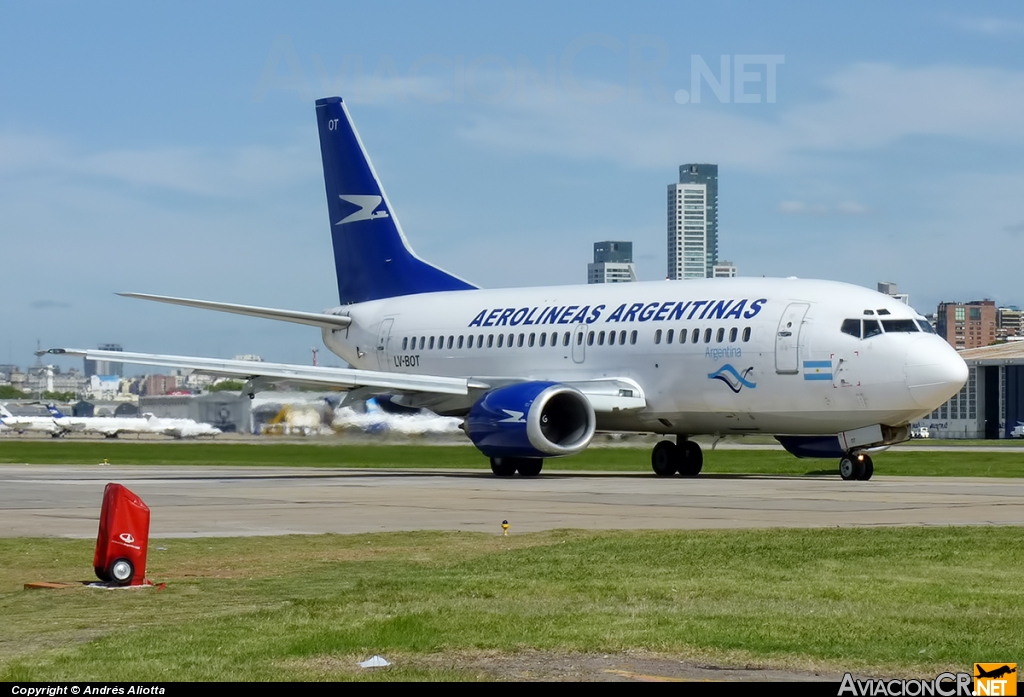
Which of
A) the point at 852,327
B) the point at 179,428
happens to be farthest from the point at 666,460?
the point at 179,428

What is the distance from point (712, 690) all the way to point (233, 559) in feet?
26.7

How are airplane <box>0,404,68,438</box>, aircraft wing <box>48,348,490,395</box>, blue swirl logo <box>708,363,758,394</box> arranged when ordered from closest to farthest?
blue swirl logo <box>708,363,758,394</box>, aircraft wing <box>48,348,490,395</box>, airplane <box>0,404,68,438</box>

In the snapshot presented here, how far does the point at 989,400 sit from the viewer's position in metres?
115

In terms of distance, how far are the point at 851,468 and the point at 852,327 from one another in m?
2.87

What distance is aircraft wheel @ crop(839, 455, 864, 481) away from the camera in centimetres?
3000

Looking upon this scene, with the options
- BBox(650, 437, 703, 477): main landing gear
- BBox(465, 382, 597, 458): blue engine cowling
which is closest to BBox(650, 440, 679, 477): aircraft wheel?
BBox(650, 437, 703, 477): main landing gear

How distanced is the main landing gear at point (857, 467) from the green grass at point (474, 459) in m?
4.92

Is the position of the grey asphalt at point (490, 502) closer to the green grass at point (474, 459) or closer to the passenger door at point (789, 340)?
the passenger door at point (789, 340)

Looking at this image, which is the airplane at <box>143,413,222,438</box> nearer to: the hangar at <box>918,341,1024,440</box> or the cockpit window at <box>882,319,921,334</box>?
the cockpit window at <box>882,319,921,334</box>

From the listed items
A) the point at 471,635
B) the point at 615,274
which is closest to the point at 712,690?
the point at 471,635

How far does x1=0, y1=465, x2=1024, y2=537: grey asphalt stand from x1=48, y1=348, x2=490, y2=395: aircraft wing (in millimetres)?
2127

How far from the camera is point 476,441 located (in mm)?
32312

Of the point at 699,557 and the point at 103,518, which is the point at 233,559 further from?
the point at 699,557

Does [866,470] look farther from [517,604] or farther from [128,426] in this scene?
[128,426]
